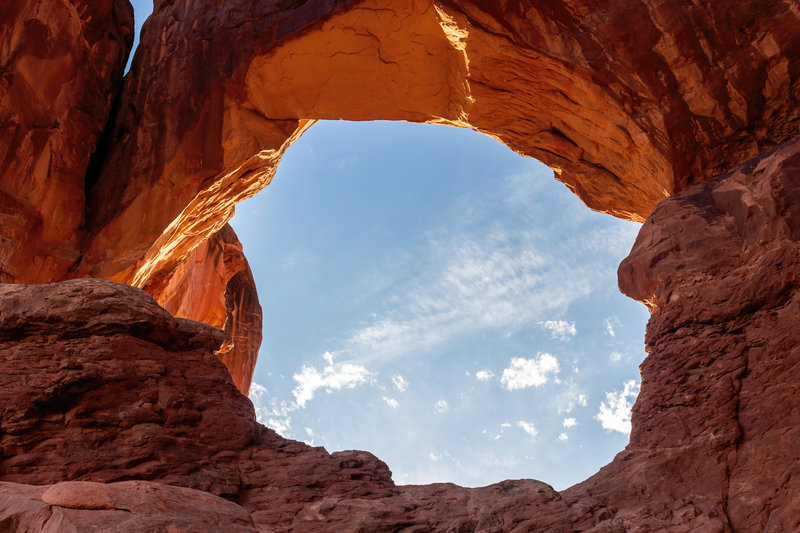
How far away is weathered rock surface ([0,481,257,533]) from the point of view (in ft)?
15.1

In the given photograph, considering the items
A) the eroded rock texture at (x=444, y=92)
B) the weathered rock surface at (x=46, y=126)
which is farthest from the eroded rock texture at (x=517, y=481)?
the weathered rock surface at (x=46, y=126)

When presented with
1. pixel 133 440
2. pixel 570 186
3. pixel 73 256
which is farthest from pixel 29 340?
pixel 570 186

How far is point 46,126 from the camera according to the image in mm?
13242

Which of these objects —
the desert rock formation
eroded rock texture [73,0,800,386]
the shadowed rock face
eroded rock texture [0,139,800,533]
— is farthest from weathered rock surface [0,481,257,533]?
eroded rock texture [73,0,800,386]

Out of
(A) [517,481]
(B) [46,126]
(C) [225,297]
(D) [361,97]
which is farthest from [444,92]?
(C) [225,297]

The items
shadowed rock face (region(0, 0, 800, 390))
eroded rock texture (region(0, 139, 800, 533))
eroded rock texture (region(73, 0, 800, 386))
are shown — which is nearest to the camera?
eroded rock texture (region(0, 139, 800, 533))

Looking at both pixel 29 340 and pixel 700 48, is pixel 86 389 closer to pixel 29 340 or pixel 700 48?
pixel 29 340

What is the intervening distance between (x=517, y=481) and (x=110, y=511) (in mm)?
4551

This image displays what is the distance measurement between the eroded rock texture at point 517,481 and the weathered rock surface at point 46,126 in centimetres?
559

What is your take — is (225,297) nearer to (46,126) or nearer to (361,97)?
(46,126)

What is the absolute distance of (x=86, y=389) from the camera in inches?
280

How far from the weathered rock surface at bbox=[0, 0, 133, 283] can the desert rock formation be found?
0.16ft

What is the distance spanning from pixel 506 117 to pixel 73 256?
33.0 ft

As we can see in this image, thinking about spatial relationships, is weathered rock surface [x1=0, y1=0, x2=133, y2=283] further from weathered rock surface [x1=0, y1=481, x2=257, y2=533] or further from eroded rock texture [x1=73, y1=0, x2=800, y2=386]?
weathered rock surface [x1=0, y1=481, x2=257, y2=533]
